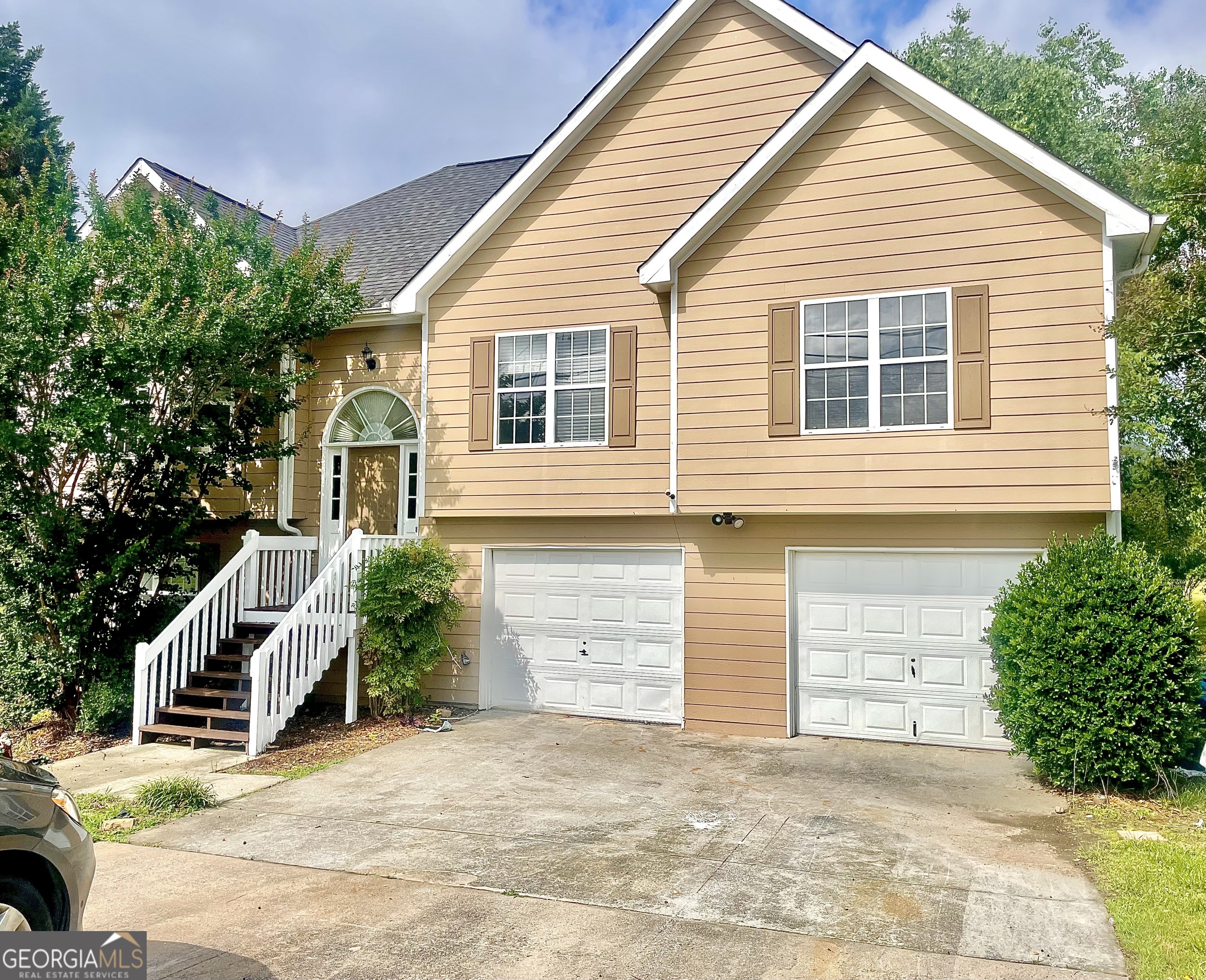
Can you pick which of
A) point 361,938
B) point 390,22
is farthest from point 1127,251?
point 390,22

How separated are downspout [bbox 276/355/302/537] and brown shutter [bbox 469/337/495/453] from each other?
2664 mm

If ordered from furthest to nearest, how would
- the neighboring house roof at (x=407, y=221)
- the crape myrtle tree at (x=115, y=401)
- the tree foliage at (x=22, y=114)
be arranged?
the tree foliage at (x=22, y=114) < the neighboring house roof at (x=407, y=221) < the crape myrtle tree at (x=115, y=401)

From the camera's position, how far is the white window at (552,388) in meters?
10.5

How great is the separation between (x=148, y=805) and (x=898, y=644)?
287 inches

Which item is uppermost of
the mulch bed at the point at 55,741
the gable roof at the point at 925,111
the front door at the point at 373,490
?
the gable roof at the point at 925,111

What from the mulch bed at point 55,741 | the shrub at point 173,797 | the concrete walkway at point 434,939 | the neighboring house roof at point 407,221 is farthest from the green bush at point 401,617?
the concrete walkway at point 434,939

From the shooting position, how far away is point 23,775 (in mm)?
3615

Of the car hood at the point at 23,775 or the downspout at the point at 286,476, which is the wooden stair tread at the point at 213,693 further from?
the car hood at the point at 23,775

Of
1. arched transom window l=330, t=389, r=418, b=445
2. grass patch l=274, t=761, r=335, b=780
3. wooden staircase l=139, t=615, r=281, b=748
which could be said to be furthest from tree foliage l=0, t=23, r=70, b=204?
grass patch l=274, t=761, r=335, b=780

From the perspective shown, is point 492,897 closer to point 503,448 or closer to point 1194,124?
point 503,448

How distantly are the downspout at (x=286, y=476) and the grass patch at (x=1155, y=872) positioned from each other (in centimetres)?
977

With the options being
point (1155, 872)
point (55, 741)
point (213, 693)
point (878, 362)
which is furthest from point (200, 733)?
point (1155, 872)

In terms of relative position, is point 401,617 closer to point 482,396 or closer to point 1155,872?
point 482,396

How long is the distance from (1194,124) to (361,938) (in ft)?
36.0
